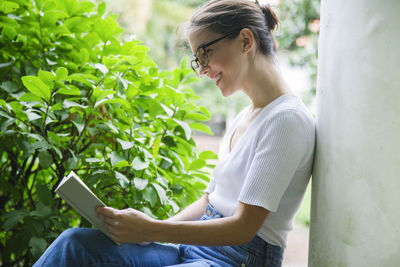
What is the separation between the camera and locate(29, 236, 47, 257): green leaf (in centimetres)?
118

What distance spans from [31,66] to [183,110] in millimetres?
539

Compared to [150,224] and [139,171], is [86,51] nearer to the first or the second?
[139,171]

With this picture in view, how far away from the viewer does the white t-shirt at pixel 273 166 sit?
96 cm

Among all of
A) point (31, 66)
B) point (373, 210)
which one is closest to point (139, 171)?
point (31, 66)

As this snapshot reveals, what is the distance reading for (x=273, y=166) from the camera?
96 centimetres

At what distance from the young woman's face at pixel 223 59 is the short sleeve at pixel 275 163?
22cm

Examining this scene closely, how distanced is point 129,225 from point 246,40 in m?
0.59

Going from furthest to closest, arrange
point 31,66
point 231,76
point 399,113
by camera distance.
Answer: point 31,66
point 231,76
point 399,113

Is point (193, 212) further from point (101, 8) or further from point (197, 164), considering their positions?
point (101, 8)

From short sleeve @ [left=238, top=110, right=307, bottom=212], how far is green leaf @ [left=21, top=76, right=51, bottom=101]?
630mm

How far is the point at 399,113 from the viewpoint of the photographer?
747 mm

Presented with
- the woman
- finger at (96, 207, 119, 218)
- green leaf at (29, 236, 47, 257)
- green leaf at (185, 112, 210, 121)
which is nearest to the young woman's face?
the woman

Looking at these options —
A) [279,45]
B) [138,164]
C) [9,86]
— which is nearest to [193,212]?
[138,164]

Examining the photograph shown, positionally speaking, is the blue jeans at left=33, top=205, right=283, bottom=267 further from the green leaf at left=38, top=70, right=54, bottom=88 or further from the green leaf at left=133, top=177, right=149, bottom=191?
the green leaf at left=38, top=70, right=54, bottom=88
